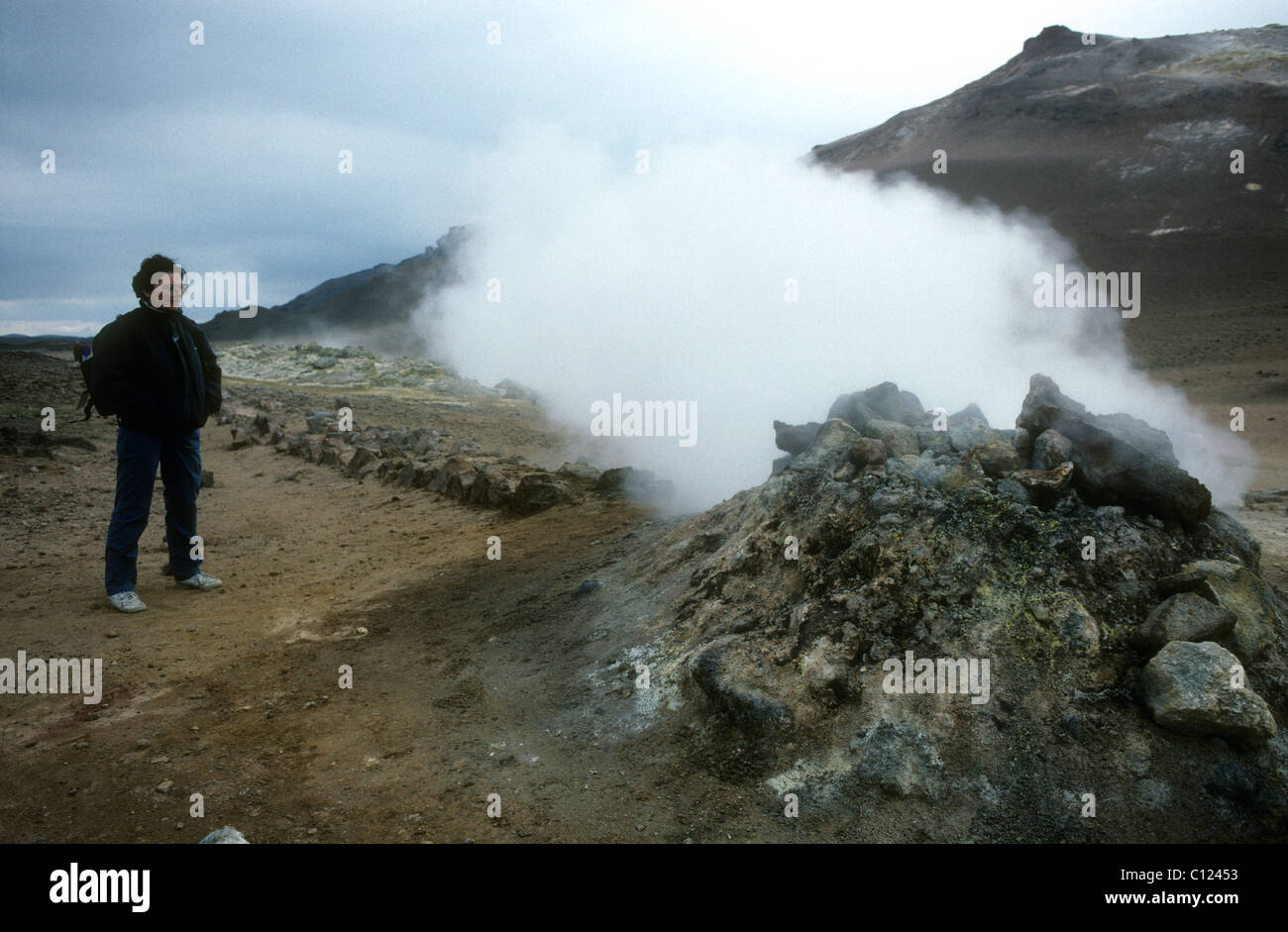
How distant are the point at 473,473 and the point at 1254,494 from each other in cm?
612

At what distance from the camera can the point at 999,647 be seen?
261cm

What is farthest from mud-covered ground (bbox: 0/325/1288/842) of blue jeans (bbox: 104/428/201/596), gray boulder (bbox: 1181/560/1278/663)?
gray boulder (bbox: 1181/560/1278/663)

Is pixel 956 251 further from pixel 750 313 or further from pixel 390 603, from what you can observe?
pixel 390 603

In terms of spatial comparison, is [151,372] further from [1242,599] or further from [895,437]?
[1242,599]

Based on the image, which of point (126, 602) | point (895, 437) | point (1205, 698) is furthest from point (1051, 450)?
point (126, 602)

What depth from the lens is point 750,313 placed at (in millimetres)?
12727

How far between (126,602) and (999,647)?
154 inches

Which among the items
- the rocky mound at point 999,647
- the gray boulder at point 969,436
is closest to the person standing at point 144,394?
A: the rocky mound at point 999,647

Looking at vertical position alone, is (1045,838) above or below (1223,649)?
below

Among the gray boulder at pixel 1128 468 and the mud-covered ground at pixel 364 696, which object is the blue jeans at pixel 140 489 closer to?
the mud-covered ground at pixel 364 696

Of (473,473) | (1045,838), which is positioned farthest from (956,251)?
(1045,838)

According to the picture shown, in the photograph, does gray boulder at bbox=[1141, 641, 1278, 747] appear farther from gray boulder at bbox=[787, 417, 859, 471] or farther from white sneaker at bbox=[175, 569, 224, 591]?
white sneaker at bbox=[175, 569, 224, 591]

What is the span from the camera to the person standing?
3.79 metres

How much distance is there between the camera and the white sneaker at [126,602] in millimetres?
3924
